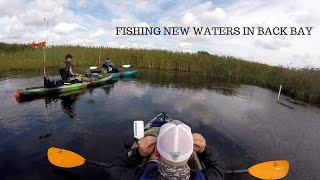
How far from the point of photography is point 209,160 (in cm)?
408

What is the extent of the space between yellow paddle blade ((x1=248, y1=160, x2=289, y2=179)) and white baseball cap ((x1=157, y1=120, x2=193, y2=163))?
3.63 m

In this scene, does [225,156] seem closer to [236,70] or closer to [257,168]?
[257,168]

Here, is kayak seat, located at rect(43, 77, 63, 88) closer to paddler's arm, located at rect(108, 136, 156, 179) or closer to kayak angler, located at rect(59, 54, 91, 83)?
kayak angler, located at rect(59, 54, 91, 83)

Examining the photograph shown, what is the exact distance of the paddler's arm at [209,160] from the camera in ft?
11.5

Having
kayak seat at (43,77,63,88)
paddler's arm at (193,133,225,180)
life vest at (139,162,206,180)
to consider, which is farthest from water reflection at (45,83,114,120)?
life vest at (139,162,206,180)

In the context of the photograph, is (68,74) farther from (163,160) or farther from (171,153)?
(171,153)

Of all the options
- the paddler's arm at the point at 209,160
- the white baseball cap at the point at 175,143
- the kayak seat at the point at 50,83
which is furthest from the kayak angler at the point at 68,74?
the white baseball cap at the point at 175,143

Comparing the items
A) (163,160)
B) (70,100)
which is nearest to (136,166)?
(163,160)

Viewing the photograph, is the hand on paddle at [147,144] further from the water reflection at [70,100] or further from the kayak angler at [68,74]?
the kayak angler at [68,74]

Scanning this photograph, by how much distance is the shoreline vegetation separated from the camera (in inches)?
826

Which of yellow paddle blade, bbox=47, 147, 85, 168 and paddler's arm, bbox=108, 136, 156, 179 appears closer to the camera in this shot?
paddler's arm, bbox=108, 136, 156, 179

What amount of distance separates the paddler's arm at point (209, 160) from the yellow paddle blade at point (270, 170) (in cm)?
203

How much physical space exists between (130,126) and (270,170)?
15.7ft

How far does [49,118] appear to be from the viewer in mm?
9625
